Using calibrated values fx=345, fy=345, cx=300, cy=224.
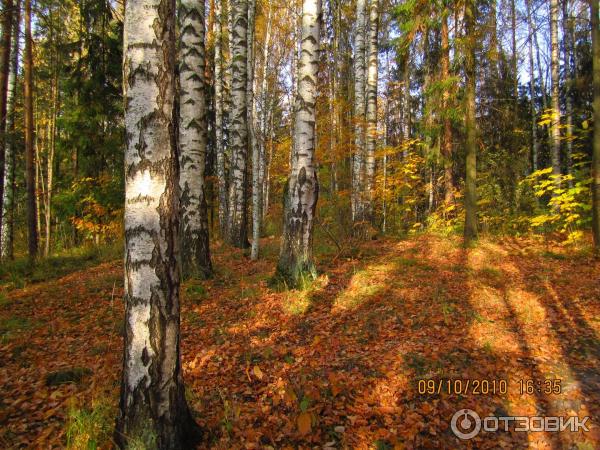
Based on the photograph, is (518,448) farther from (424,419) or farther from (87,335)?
(87,335)

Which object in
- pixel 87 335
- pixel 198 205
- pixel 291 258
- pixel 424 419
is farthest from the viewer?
pixel 198 205

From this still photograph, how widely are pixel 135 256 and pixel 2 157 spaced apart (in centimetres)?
806

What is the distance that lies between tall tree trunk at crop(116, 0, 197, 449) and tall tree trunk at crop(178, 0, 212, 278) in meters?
4.40

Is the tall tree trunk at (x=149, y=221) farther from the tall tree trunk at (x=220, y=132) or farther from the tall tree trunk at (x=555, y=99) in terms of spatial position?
the tall tree trunk at (x=555, y=99)

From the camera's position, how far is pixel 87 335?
191 inches

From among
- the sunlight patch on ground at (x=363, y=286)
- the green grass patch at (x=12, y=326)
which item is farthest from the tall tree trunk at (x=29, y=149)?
the sunlight patch on ground at (x=363, y=286)

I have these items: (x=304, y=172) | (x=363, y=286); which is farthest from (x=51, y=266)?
(x=363, y=286)

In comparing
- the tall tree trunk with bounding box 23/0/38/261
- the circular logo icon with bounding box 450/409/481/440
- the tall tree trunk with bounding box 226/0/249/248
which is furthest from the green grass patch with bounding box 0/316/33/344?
the tall tree trunk with bounding box 226/0/249/248

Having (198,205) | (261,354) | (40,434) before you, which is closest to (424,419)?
(261,354)

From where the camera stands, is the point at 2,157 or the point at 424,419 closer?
the point at 424,419

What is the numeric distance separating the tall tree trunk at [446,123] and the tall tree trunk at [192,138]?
7.08 m

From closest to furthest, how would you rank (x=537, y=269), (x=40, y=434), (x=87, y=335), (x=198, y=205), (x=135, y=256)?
(x=135, y=256)
(x=40, y=434)
(x=87, y=335)
(x=198, y=205)
(x=537, y=269)

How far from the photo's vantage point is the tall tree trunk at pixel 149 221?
2.44m
